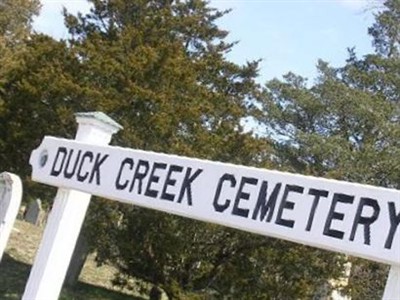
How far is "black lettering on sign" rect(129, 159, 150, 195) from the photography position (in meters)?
2.91

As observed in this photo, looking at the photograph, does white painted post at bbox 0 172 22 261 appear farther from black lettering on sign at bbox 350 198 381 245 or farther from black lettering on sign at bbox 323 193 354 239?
black lettering on sign at bbox 350 198 381 245

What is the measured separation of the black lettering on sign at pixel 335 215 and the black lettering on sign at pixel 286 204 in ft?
0.45

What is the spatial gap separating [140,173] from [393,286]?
120 centimetres

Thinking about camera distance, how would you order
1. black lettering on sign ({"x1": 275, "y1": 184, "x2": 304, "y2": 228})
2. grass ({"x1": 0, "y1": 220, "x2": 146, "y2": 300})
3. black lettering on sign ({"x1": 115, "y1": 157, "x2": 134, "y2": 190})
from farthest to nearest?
grass ({"x1": 0, "y1": 220, "x2": 146, "y2": 300}), black lettering on sign ({"x1": 115, "y1": 157, "x2": 134, "y2": 190}), black lettering on sign ({"x1": 275, "y1": 184, "x2": 304, "y2": 228})

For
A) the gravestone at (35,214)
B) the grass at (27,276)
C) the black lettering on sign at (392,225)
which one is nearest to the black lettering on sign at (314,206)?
the black lettering on sign at (392,225)

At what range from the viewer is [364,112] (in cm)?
2084

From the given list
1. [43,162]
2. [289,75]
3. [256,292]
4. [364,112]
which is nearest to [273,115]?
[289,75]

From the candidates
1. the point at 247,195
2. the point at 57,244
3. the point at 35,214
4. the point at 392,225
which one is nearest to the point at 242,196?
the point at 247,195

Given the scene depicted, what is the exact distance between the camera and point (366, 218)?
226 cm

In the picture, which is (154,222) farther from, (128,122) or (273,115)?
(273,115)

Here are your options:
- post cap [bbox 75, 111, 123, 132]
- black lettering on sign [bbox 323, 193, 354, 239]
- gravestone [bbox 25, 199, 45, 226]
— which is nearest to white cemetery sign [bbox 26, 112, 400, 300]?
black lettering on sign [bbox 323, 193, 354, 239]

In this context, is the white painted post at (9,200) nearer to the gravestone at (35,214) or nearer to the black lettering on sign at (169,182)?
the black lettering on sign at (169,182)

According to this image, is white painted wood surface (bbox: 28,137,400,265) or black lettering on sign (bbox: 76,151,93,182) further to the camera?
black lettering on sign (bbox: 76,151,93,182)

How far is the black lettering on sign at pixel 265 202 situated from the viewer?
2488 mm
